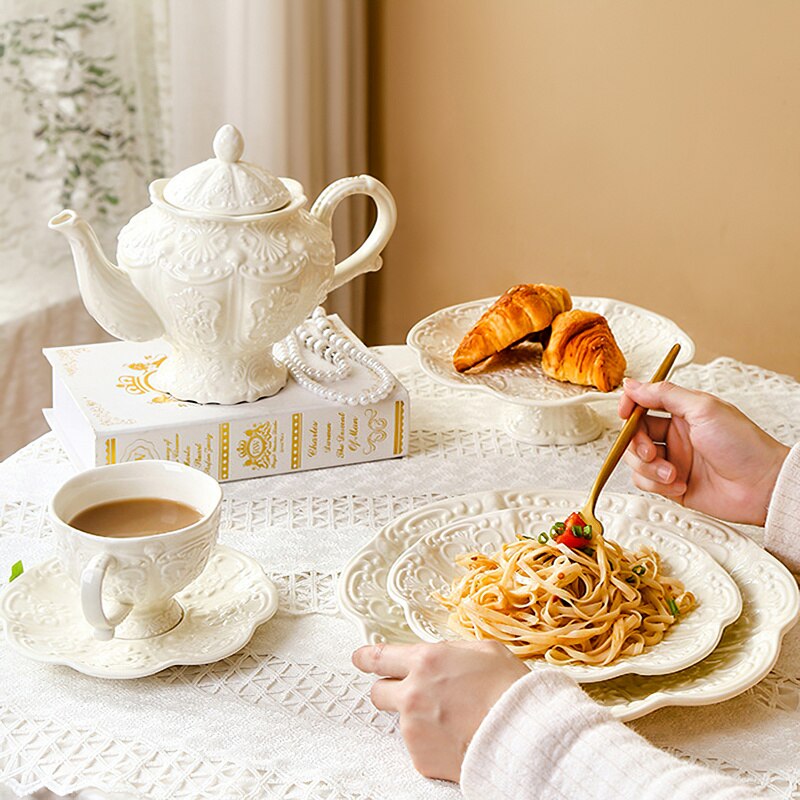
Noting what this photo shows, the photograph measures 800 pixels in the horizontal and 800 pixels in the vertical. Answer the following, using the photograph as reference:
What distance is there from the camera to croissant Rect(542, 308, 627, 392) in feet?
4.45

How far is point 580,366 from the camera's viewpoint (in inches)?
53.7

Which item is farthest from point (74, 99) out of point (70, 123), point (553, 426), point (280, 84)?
point (553, 426)

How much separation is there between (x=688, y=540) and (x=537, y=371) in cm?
38

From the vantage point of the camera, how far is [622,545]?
114 cm

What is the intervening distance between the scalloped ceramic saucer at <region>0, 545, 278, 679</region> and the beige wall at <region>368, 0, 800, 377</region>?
4.63ft

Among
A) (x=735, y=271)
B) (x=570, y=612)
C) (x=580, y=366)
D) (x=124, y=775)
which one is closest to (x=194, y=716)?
(x=124, y=775)

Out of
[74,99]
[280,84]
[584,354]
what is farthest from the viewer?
[280,84]

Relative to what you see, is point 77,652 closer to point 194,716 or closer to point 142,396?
point 194,716

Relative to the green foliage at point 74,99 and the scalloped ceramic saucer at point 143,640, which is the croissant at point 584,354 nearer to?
the scalloped ceramic saucer at point 143,640

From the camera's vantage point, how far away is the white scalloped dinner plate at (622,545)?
3.07ft

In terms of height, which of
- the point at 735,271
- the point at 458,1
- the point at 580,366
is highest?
the point at 458,1

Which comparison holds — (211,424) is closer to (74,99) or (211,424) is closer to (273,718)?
(273,718)

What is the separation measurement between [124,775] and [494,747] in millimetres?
265

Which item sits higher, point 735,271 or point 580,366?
point 580,366
